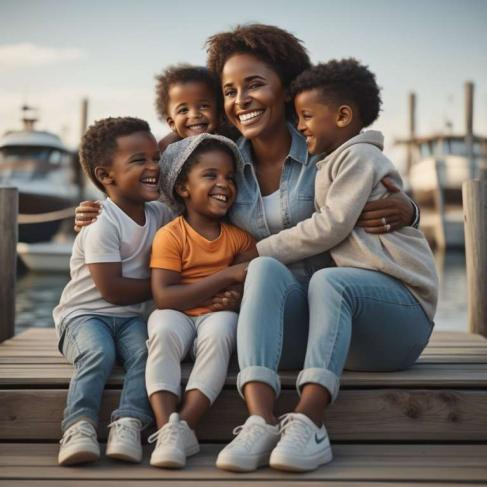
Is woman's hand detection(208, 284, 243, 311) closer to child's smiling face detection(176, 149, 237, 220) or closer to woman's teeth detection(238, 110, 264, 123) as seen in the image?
child's smiling face detection(176, 149, 237, 220)

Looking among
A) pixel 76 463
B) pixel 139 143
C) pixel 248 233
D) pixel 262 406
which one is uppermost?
pixel 139 143

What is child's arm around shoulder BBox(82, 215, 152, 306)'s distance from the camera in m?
2.51

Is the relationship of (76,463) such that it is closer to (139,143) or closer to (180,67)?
(139,143)

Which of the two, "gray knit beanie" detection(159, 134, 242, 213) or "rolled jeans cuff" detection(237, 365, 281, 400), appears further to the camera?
"gray knit beanie" detection(159, 134, 242, 213)

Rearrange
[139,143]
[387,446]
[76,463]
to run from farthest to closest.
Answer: [139,143], [387,446], [76,463]

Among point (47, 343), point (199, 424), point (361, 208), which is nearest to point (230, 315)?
point (199, 424)

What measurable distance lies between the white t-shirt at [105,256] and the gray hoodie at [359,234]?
0.52m

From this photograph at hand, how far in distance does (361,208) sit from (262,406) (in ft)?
2.43

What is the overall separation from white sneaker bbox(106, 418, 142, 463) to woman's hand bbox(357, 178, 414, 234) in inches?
38.6

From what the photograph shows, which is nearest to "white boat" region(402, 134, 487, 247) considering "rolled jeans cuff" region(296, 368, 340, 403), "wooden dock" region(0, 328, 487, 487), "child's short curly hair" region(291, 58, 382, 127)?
"child's short curly hair" region(291, 58, 382, 127)

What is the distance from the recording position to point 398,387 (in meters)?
2.36

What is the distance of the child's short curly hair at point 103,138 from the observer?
8.80 feet

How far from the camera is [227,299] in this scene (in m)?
2.45

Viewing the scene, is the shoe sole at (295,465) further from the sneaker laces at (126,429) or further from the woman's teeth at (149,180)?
the woman's teeth at (149,180)
